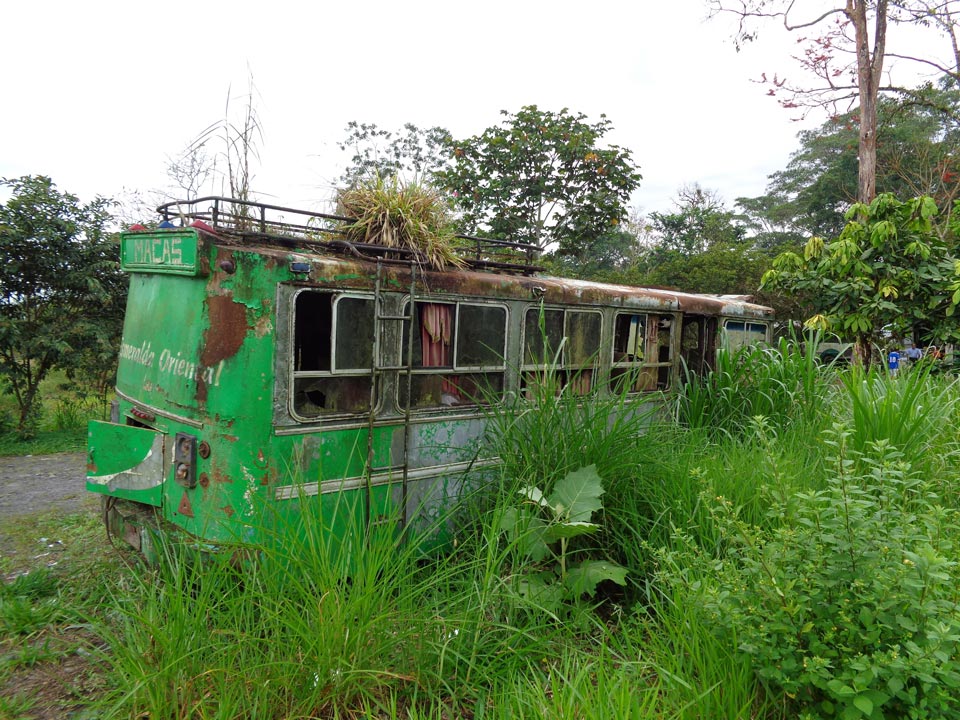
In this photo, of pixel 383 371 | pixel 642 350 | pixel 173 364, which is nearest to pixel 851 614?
pixel 383 371

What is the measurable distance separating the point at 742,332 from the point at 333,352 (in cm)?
548

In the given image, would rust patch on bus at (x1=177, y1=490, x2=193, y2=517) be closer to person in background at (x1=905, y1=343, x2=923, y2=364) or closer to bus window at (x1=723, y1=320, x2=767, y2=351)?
bus window at (x1=723, y1=320, x2=767, y2=351)

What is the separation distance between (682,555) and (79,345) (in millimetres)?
9244

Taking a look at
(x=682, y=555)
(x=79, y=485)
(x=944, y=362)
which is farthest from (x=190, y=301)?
(x=944, y=362)

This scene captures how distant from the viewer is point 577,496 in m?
3.78

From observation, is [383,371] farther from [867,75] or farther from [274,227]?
[867,75]

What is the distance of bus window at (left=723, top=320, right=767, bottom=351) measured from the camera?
7508 millimetres

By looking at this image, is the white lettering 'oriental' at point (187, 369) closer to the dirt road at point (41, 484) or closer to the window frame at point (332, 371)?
the window frame at point (332, 371)

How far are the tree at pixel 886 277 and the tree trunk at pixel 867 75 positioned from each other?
142 inches

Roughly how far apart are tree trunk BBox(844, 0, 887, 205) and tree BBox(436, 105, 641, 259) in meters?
4.85

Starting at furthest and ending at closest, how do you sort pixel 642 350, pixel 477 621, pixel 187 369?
pixel 642 350
pixel 187 369
pixel 477 621

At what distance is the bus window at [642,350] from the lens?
19.7 feet

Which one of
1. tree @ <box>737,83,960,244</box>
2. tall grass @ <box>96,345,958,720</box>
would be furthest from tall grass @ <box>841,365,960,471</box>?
tree @ <box>737,83,960,244</box>

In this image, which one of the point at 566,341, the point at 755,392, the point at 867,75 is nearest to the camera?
the point at 566,341
